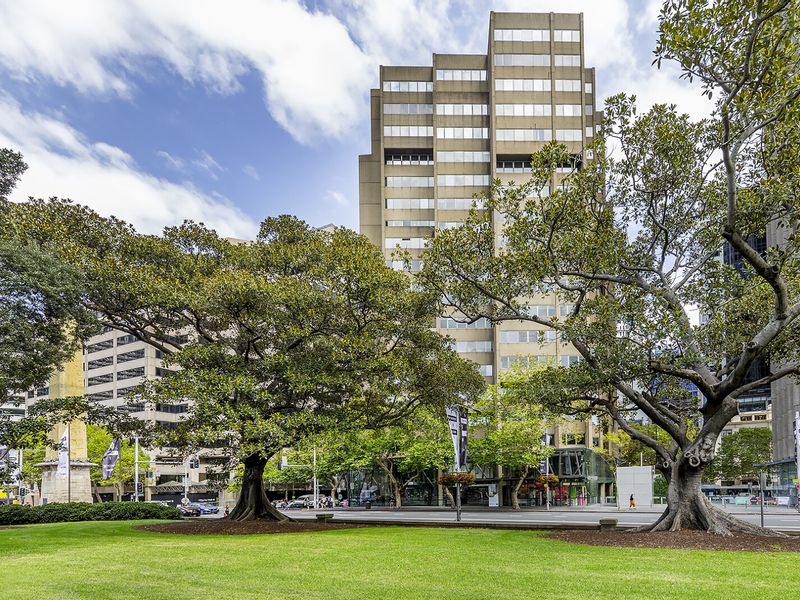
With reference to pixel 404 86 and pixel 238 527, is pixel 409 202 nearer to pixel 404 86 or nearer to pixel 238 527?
pixel 404 86

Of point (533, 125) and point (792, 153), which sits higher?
point (533, 125)

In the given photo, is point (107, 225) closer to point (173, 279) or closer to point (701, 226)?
point (173, 279)

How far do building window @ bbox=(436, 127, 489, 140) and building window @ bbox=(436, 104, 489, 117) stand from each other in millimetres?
2067

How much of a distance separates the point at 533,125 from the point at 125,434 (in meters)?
68.6

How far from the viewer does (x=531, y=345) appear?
81188 millimetres

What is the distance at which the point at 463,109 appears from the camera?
90.1 meters

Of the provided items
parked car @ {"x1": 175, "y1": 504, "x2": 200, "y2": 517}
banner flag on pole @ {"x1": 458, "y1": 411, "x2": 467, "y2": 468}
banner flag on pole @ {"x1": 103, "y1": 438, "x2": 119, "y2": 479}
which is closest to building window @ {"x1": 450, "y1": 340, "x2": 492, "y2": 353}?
parked car @ {"x1": 175, "y1": 504, "x2": 200, "y2": 517}

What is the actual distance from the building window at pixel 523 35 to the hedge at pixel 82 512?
2785 inches

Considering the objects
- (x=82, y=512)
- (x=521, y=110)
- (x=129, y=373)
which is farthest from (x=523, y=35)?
(x=129, y=373)

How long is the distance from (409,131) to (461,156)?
774 centimetres

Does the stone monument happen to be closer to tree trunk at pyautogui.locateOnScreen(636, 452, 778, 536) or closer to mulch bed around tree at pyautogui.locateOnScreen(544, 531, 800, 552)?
mulch bed around tree at pyautogui.locateOnScreen(544, 531, 800, 552)

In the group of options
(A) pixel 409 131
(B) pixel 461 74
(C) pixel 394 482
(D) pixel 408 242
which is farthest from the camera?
(B) pixel 461 74

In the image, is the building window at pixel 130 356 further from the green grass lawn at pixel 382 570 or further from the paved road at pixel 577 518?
the green grass lawn at pixel 382 570

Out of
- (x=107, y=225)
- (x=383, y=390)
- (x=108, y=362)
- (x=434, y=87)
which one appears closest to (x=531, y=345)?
(x=434, y=87)
